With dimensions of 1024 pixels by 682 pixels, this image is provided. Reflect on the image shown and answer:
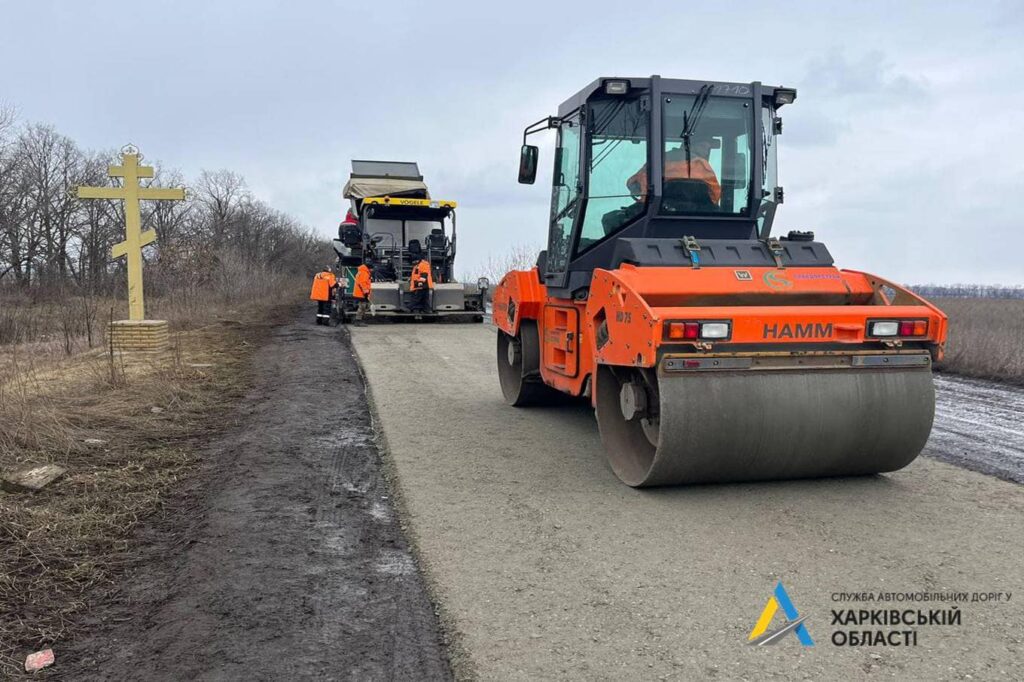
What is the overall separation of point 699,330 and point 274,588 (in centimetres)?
271

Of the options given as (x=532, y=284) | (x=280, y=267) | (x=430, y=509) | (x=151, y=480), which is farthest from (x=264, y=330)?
(x=280, y=267)

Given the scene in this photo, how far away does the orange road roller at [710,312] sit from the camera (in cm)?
484

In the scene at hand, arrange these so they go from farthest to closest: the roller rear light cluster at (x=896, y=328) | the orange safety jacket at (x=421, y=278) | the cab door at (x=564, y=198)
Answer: the orange safety jacket at (x=421, y=278)
the cab door at (x=564, y=198)
the roller rear light cluster at (x=896, y=328)

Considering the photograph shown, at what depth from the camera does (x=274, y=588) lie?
3742 millimetres

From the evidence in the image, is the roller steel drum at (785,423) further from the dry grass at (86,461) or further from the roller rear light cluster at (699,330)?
the dry grass at (86,461)

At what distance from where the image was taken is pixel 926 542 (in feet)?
14.1

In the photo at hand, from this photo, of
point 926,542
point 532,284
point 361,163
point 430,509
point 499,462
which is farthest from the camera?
point 361,163

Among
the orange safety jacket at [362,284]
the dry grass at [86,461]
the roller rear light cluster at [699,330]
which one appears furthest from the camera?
the orange safety jacket at [362,284]

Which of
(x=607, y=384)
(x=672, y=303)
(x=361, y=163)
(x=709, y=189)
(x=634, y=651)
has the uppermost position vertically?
(x=361, y=163)

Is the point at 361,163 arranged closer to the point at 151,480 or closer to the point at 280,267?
the point at 151,480

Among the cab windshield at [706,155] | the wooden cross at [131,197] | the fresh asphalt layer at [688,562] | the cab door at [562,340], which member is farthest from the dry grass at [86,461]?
the cab windshield at [706,155]

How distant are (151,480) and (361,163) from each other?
18.7 meters

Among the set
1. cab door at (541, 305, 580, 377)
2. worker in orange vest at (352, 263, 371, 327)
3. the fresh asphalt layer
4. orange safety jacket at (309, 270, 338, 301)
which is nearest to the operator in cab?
cab door at (541, 305, 580, 377)

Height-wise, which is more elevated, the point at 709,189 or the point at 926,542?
the point at 709,189
